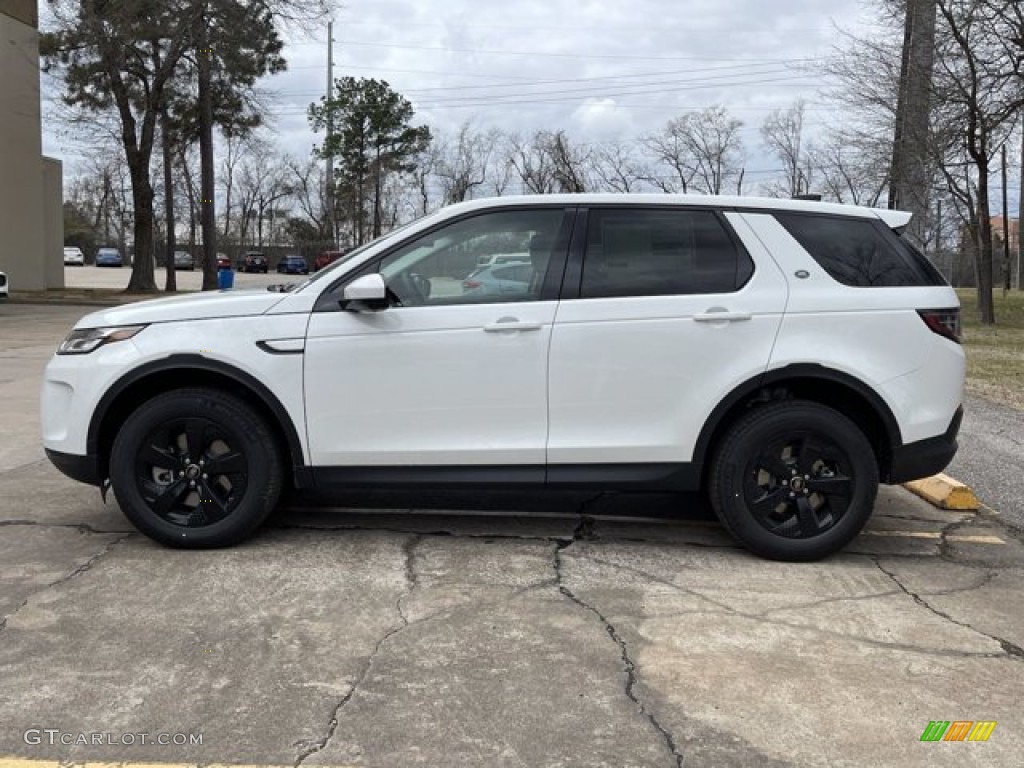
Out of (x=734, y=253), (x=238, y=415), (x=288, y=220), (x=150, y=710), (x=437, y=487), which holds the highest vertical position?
(x=288, y=220)

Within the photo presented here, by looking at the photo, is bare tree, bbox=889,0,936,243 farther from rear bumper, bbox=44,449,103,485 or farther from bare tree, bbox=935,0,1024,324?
rear bumper, bbox=44,449,103,485

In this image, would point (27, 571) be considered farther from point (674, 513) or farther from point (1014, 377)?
point (1014, 377)

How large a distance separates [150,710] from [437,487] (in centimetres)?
184

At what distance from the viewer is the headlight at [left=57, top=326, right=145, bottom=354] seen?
4.57 m

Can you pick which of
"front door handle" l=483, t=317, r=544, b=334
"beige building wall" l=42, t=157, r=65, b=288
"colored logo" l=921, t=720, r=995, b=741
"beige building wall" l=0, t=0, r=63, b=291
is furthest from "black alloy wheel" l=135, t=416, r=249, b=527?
"beige building wall" l=42, t=157, r=65, b=288

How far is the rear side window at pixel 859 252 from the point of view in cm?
462

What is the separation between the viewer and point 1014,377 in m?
11.7

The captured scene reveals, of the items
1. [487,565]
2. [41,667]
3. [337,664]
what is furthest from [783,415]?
[41,667]

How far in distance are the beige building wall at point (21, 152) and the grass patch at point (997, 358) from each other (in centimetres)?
2603

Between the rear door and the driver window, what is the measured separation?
206 mm

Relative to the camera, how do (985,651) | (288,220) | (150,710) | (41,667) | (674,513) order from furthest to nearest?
(288,220) < (674,513) < (985,651) < (41,667) < (150,710)

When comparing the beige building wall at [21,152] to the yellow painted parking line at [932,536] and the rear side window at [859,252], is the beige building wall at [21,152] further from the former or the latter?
the yellow painted parking line at [932,536]

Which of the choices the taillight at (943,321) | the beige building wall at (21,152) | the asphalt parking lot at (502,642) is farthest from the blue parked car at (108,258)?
the taillight at (943,321)

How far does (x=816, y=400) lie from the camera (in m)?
4.70
